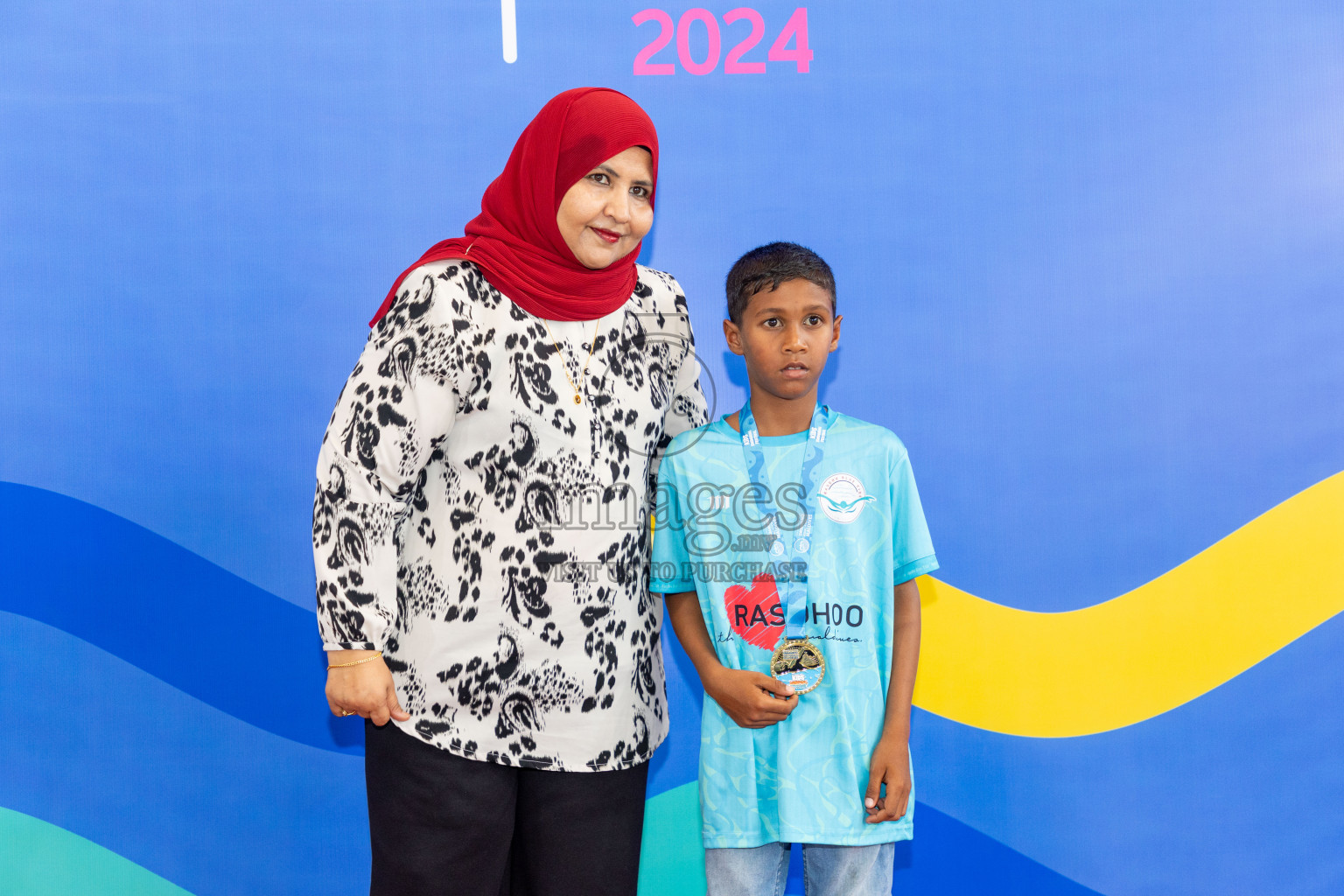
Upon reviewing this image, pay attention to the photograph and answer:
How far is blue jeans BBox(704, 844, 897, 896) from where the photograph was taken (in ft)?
4.86

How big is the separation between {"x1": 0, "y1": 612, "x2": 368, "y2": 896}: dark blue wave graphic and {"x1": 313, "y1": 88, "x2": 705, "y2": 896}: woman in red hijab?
3.24 feet

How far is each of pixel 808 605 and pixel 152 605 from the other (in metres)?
1.68

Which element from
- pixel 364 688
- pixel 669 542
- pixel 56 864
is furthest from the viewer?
pixel 56 864

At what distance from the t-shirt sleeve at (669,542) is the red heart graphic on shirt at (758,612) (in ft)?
0.34

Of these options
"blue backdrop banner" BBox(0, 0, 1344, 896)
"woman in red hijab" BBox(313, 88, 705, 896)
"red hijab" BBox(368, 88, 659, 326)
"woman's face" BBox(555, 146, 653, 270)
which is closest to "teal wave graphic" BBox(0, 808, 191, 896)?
"blue backdrop banner" BBox(0, 0, 1344, 896)

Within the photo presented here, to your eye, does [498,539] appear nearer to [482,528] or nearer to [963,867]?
[482,528]

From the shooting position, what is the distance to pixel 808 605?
1493 millimetres

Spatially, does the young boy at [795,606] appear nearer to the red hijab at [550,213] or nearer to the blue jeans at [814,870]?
the blue jeans at [814,870]

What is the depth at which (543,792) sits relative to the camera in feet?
4.79

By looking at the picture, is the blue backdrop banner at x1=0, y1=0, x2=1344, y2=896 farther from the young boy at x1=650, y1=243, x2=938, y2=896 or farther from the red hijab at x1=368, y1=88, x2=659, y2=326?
the red hijab at x1=368, y1=88, x2=659, y2=326

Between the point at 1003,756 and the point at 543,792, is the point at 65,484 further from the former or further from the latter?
the point at 1003,756

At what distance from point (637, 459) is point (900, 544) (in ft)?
1.50

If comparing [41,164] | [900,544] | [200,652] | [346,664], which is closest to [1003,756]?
[900,544]

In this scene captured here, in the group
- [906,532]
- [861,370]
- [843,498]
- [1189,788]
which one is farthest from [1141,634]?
[843,498]
